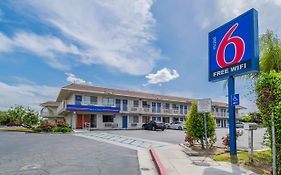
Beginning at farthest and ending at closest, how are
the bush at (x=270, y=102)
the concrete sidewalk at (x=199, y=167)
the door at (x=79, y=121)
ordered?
1. the door at (x=79, y=121)
2. the concrete sidewalk at (x=199, y=167)
3. the bush at (x=270, y=102)

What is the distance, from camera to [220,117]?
62969 mm

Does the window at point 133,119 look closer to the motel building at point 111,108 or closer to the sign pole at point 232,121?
the motel building at point 111,108

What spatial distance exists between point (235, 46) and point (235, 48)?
84 millimetres

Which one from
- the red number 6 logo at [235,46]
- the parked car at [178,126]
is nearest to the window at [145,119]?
the parked car at [178,126]

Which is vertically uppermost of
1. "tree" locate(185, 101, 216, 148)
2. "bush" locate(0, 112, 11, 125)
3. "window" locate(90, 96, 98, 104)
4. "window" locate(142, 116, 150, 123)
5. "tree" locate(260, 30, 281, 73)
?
"tree" locate(260, 30, 281, 73)

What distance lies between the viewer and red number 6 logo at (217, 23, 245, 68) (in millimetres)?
10703

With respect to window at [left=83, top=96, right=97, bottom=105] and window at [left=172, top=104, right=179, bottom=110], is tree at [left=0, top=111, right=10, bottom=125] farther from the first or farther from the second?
window at [left=172, top=104, right=179, bottom=110]

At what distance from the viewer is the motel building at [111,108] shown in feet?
132

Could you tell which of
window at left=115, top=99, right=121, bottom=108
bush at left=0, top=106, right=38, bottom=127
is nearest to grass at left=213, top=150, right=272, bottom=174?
window at left=115, top=99, right=121, bottom=108

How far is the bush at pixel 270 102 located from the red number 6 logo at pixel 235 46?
294 centimetres

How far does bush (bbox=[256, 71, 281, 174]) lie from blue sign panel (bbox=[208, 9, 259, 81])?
2.30m

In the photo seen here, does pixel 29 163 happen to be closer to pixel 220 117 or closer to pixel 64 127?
pixel 64 127

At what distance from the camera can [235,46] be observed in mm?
11000

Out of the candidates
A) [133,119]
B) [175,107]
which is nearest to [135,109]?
[133,119]
